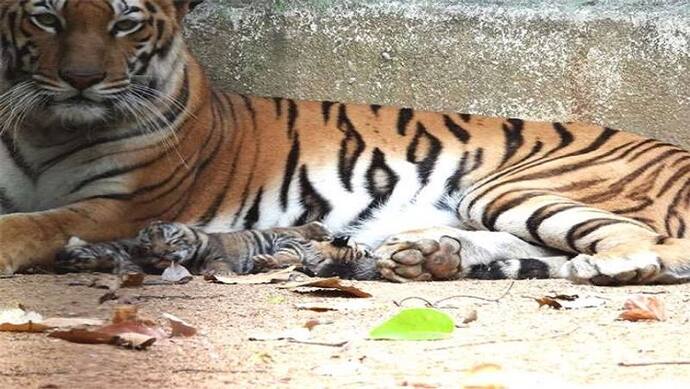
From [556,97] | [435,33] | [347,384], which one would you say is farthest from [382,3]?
[347,384]

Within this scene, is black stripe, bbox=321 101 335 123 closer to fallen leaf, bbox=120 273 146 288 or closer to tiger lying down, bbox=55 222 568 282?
tiger lying down, bbox=55 222 568 282

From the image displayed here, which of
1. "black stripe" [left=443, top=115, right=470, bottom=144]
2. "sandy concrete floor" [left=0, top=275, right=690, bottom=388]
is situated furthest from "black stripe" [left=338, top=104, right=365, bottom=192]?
"sandy concrete floor" [left=0, top=275, right=690, bottom=388]

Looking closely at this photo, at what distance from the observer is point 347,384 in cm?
244

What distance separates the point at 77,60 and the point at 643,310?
6.87 ft

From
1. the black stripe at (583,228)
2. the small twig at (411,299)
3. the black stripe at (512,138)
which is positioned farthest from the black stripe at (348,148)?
the small twig at (411,299)

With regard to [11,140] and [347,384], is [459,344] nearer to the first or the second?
[347,384]

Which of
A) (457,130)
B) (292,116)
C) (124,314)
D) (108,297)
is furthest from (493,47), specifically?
(124,314)

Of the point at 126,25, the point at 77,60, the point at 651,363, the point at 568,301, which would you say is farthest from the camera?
the point at 126,25

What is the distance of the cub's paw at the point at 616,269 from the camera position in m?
4.08

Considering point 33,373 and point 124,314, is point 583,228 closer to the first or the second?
point 124,314

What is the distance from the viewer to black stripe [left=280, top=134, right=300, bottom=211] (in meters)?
5.12

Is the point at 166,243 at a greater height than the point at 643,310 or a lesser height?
lesser

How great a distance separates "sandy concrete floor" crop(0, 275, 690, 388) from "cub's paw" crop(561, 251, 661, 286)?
0.84ft

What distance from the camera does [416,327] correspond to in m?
3.03
